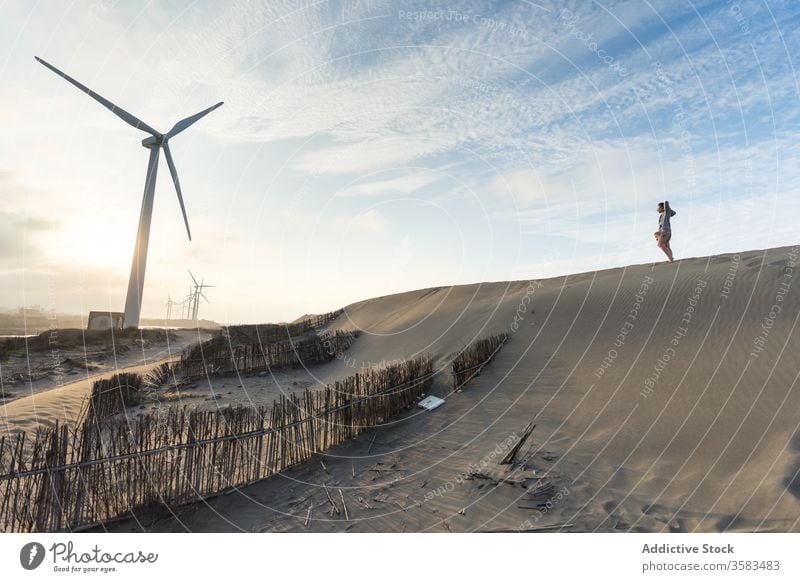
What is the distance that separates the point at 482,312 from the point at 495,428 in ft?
39.4

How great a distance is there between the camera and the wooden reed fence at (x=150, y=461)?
4.92 meters

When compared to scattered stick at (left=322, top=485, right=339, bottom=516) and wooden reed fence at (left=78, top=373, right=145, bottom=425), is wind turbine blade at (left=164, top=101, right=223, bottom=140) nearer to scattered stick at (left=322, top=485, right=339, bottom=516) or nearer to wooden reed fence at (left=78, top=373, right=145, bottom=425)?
wooden reed fence at (left=78, top=373, right=145, bottom=425)

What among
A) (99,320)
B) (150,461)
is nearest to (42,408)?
(150,461)

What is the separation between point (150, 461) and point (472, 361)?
311 inches

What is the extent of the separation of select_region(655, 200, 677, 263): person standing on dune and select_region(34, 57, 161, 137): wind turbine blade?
2572 centimetres

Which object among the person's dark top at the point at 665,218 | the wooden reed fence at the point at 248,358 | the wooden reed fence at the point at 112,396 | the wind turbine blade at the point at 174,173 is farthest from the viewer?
the wind turbine blade at the point at 174,173

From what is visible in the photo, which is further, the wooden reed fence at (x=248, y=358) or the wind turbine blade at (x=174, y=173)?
the wind turbine blade at (x=174, y=173)

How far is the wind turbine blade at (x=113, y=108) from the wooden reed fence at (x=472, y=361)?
2231cm

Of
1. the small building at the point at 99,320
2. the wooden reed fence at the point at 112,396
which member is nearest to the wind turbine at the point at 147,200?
the small building at the point at 99,320

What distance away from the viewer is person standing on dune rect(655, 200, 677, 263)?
1362 centimetres

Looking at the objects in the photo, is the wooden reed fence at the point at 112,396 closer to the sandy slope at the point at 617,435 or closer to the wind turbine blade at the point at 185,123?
the sandy slope at the point at 617,435
